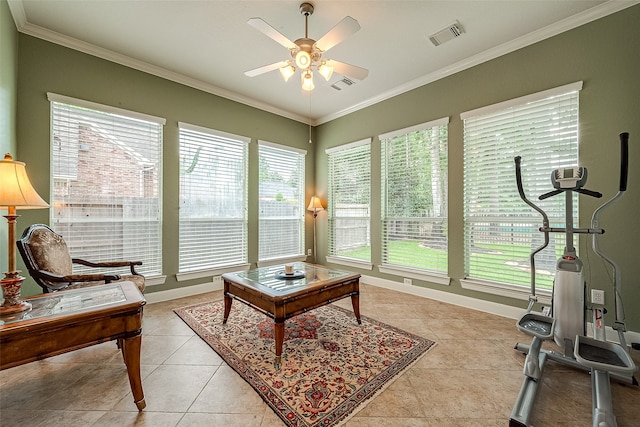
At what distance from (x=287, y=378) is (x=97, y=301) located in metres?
1.31

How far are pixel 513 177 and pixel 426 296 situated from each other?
73.3 inches

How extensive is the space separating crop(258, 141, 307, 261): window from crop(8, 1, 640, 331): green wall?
1.40 feet

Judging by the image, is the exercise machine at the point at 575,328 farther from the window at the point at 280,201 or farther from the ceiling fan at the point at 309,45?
the window at the point at 280,201

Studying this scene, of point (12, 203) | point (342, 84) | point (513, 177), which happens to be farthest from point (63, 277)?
point (513, 177)

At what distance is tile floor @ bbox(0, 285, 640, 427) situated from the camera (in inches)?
59.4

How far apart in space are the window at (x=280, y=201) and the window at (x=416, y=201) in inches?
67.4

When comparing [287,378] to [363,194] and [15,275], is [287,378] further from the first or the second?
[363,194]

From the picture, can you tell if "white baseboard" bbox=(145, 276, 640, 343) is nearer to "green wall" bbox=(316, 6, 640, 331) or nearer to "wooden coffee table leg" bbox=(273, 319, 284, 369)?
"green wall" bbox=(316, 6, 640, 331)

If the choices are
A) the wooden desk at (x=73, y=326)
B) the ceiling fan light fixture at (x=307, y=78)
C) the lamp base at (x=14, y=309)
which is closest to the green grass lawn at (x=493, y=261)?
the ceiling fan light fixture at (x=307, y=78)

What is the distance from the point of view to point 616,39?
2.38 meters

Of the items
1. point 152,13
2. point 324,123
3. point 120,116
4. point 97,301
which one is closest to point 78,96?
point 120,116

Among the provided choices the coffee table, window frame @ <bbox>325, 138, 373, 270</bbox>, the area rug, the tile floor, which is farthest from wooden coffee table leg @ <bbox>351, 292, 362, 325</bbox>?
window frame @ <bbox>325, 138, 373, 270</bbox>

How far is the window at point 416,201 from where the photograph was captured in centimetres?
355

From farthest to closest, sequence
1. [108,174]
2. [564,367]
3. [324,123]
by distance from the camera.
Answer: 1. [324,123]
2. [108,174]
3. [564,367]
